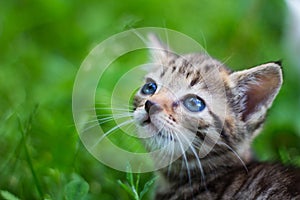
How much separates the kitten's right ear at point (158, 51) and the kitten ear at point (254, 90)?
0.38 meters

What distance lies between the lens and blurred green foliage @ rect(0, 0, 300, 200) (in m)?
3.78

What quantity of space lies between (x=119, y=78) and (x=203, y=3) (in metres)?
1.87

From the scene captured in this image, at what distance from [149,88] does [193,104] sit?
0.83 feet

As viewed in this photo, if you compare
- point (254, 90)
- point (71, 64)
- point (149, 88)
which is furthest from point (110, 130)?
point (71, 64)

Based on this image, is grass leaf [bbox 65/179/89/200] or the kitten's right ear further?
the kitten's right ear

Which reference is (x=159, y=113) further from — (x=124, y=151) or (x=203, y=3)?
(x=203, y=3)

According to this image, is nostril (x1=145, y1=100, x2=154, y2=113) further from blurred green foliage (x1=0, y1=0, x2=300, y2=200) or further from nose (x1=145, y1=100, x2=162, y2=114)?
blurred green foliage (x1=0, y1=0, x2=300, y2=200)

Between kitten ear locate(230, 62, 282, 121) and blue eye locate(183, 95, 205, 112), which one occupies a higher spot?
kitten ear locate(230, 62, 282, 121)

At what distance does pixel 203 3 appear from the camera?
6129 millimetres

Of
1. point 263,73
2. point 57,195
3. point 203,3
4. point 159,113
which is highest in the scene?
point 203,3

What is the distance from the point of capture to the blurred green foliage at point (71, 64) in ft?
12.4

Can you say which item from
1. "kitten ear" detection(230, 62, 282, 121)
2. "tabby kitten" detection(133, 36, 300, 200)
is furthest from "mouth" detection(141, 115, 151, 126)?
"kitten ear" detection(230, 62, 282, 121)

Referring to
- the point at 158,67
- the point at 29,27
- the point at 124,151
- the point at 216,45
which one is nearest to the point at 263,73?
the point at 158,67

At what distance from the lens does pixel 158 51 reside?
12.7 feet
